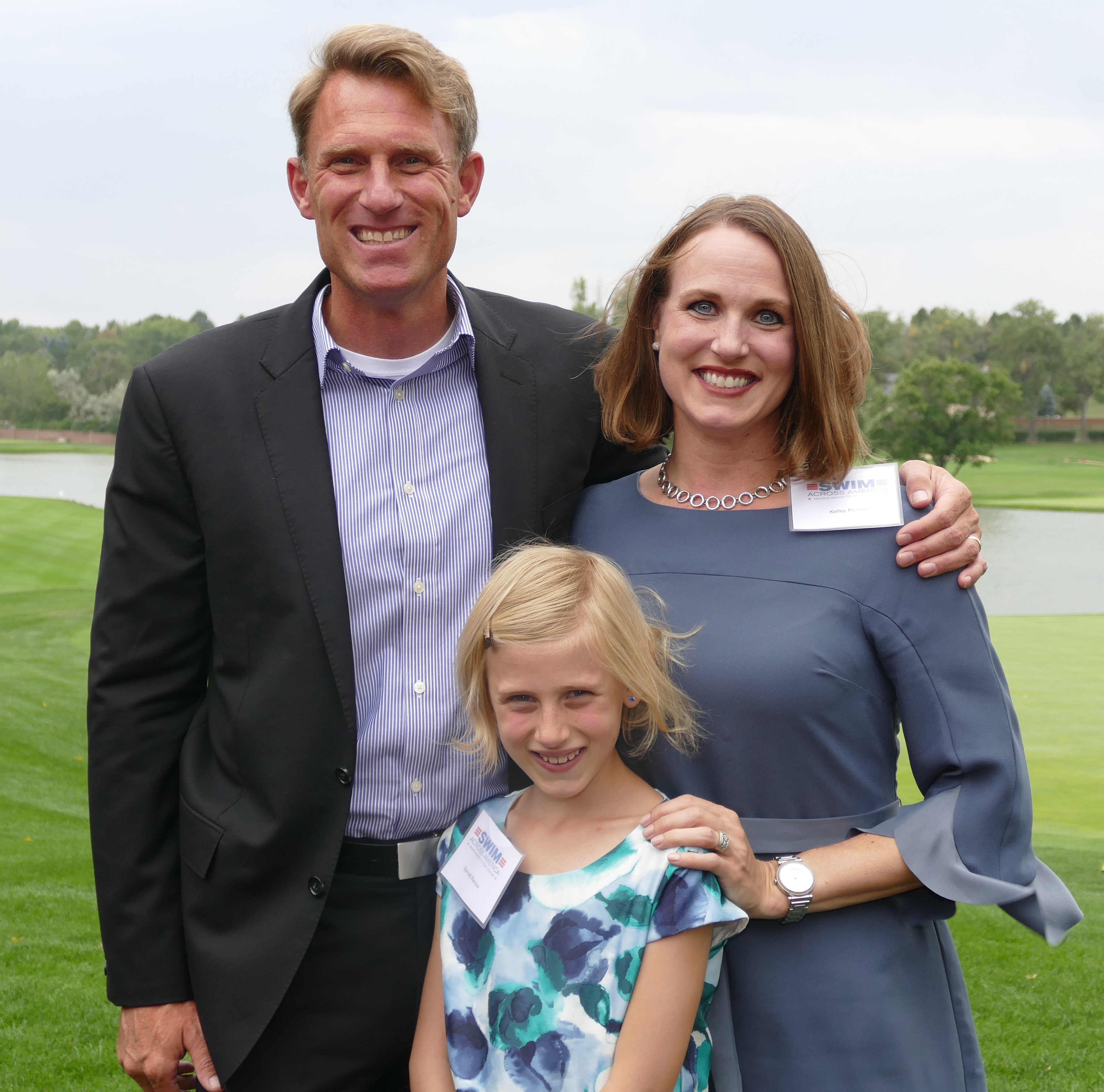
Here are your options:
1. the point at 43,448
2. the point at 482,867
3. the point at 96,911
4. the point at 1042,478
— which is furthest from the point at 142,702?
the point at 1042,478

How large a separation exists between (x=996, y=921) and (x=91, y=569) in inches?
667

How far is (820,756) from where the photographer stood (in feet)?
7.03

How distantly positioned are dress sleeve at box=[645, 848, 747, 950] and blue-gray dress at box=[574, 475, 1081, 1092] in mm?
229

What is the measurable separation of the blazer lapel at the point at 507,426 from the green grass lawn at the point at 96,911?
111 inches

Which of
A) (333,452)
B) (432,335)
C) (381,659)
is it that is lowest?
(381,659)

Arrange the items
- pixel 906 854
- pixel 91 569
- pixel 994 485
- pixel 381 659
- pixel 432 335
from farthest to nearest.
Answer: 1. pixel 994 485
2. pixel 91 569
3. pixel 432 335
4. pixel 381 659
5. pixel 906 854

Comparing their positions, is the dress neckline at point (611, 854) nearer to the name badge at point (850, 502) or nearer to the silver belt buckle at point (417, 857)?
the silver belt buckle at point (417, 857)

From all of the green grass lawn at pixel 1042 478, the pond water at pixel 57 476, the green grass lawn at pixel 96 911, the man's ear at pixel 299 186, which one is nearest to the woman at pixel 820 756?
the man's ear at pixel 299 186

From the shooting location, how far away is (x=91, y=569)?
19.4 metres

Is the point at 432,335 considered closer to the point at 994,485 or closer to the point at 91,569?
the point at 91,569

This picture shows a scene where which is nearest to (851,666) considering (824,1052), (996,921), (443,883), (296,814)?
(824,1052)

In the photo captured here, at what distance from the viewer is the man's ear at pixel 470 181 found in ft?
8.78

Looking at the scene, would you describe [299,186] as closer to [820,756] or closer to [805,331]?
[805,331]

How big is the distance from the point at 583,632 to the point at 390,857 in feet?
2.49
